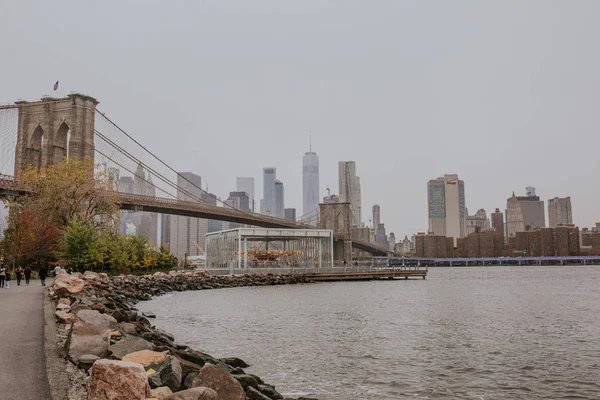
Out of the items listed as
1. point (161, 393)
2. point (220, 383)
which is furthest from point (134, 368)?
point (220, 383)

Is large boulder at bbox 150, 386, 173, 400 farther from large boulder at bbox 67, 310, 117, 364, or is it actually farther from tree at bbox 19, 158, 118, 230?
tree at bbox 19, 158, 118, 230

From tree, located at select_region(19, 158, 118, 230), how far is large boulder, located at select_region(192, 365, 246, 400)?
138 feet

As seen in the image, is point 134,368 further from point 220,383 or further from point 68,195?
point 68,195

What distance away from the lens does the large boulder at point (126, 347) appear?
1008 centimetres

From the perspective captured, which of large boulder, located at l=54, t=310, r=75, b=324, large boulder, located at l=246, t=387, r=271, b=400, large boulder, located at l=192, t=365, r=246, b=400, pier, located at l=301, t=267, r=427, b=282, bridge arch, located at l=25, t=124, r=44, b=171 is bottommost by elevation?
pier, located at l=301, t=267, r=427, b=282

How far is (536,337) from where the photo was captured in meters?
20.7

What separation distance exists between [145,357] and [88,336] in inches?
72.5

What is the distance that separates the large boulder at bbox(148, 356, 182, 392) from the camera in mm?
8172

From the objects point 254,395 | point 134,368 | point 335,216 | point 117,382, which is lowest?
point 254,395

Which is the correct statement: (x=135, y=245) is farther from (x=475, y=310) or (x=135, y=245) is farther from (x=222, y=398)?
(x=222, y=398)

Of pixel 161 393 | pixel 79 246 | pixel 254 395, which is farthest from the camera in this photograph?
pixel 79 246

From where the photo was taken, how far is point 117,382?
6.80 metres

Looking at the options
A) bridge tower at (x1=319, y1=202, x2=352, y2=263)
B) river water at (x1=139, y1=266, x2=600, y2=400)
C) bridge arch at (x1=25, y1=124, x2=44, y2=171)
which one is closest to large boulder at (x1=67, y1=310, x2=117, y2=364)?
river water at (x1=139, y1=266, x2=600, y2=400)

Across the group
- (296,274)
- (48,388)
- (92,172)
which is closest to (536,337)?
(48,388)
